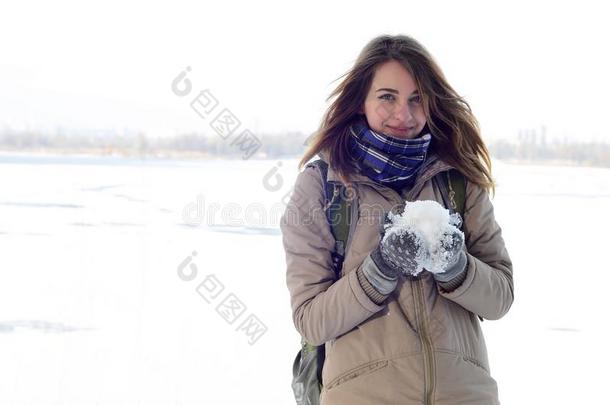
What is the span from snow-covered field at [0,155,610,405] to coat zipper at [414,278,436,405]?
7.89 feet

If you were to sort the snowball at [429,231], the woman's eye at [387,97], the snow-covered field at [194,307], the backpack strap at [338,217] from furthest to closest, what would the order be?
1. the snow-covered field at [194,307]
2. the woman's eye at [387,97]
3. the backpack strap at [338,217]
4. the snowball at [429,231]

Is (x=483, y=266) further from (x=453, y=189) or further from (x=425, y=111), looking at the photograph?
(x=425, y=111)

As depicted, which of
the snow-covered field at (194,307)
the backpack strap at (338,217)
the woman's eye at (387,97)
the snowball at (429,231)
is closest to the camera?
the snowball at (429,231)

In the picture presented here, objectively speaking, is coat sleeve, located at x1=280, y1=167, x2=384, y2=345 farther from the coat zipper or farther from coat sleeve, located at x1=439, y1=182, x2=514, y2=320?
coat sleeve, located at x1=439, y1=182, x2=514, y2=320

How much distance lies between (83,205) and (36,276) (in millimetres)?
5207

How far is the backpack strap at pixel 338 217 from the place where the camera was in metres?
1.63

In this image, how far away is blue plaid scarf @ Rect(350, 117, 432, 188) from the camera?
65.4 inches

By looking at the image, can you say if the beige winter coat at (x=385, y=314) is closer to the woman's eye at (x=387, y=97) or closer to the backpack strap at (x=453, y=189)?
the backpack strap at (x=453, y=189)

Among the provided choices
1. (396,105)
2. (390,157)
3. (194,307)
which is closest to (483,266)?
(390,157)

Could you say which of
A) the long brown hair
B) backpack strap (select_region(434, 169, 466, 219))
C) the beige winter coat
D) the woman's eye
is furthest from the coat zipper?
the woman's eye

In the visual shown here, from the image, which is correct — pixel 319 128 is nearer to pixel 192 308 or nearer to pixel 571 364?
pixel 571 364

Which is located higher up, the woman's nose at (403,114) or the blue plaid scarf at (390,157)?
the woman's nose at (403,114)

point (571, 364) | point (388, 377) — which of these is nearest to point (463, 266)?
point (388, 377)

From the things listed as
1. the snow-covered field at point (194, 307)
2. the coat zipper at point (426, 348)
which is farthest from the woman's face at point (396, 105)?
the snow-covered field at point (194, 307)
